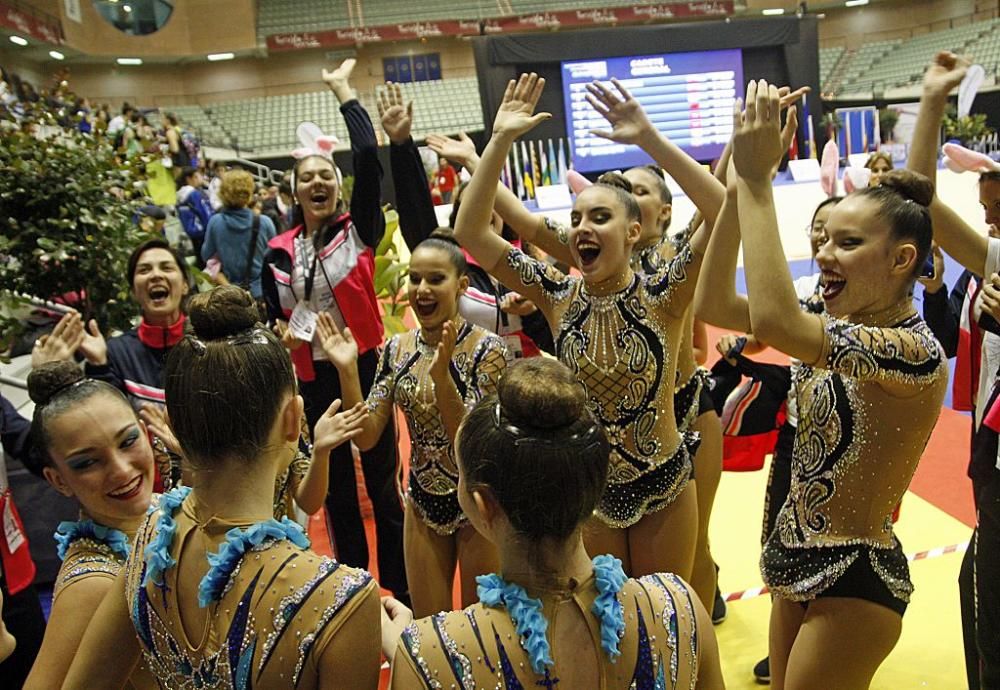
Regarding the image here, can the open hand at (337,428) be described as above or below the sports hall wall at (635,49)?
below

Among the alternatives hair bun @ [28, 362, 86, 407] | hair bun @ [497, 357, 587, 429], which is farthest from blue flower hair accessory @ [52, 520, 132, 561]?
hair bun @ [497, 357, 587, 429]

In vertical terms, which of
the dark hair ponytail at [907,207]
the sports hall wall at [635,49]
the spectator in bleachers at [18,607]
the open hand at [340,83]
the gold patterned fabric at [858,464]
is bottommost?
the spectator in bleachers at [18,607]

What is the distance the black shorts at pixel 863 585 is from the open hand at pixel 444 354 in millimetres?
1049

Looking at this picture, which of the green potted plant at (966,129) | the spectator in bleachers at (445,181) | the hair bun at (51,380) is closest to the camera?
the hair bun at (51,380)

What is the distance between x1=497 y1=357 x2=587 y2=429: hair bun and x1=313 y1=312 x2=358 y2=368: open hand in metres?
1.32

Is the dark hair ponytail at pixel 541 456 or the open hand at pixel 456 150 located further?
the open hand at pixel 456 150

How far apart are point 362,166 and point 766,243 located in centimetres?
187

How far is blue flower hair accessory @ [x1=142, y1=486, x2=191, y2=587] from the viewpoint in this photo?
3.68 ft

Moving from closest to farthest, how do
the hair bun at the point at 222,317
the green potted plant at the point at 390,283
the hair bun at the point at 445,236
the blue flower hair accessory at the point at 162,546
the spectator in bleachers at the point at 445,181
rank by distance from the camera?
the blue flower hair accessory at the point at 162,546, the hair bun at the point at 222,317, the hair bun at the point at 445,236, the green potted plant at the point at 390,283, the spectator in bleachers at the point at 445,181

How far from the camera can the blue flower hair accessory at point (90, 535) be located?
144cm

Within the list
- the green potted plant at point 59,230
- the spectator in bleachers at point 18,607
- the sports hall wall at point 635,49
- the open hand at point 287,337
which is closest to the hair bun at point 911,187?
the open hand at point 287,337

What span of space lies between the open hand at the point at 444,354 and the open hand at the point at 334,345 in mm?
353

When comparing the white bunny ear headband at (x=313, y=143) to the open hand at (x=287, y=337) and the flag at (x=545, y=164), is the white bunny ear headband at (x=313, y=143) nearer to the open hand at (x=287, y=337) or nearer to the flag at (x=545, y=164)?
the open hand at (x=287, y=337)

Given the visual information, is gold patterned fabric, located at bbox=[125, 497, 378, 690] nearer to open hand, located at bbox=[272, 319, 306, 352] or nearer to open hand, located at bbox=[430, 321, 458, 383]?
open hand, located at bbox=[430, 321, 458, 383]
